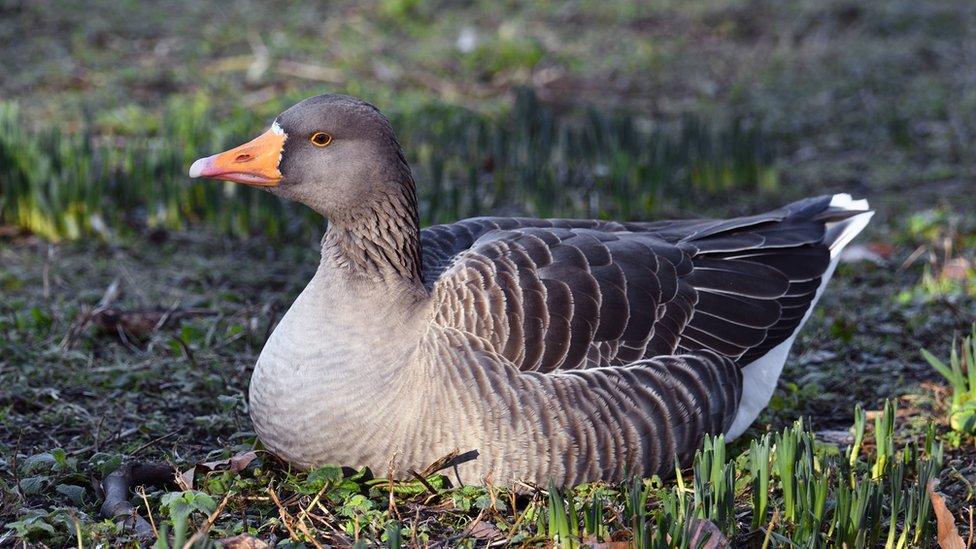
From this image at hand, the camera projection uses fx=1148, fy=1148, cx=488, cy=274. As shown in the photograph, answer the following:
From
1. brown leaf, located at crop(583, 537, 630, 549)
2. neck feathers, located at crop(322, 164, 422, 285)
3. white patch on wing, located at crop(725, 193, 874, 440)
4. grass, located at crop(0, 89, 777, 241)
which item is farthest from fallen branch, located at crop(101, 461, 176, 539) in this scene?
grass, located at crop(0, 89, 777, 241)

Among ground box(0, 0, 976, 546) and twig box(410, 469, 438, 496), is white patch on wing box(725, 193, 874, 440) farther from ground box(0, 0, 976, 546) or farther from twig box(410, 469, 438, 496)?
twig box(410, 469, 438, 496)

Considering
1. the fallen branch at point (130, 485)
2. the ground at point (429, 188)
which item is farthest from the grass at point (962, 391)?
the fallen branch at point (130, 485)

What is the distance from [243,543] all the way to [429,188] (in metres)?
4.60

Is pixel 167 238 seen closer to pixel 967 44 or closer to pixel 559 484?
pixel 559 484

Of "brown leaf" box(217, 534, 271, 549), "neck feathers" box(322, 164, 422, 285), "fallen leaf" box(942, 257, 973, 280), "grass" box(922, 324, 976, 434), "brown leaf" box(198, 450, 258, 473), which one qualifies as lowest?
"brown leaf" box(217, 534, 271, 549)

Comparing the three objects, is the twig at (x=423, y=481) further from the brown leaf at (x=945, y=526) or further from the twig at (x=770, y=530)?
the brown leaf at (x=945, y=526)

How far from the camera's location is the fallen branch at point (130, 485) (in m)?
4.01

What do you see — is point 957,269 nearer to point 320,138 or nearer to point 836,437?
point 836,437

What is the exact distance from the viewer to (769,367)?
5250mm

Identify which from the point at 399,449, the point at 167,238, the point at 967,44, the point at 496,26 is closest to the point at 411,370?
the point at 399,449

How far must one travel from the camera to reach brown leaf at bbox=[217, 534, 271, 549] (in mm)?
3867

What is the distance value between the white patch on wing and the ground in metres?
0.13

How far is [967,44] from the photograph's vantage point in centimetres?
1224

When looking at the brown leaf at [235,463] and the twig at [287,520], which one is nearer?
the twig at [287,520]
